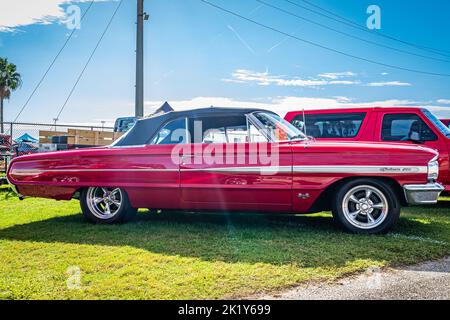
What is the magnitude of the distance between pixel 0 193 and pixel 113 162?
16.6 feet

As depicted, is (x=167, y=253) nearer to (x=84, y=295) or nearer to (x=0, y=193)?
(x=84, y=295)

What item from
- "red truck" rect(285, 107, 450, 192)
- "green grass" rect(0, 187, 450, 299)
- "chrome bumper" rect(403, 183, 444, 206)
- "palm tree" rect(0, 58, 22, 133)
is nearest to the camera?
"green grass" rect(0, 187, 450, 299)

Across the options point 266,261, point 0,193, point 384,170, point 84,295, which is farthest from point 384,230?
point 0,193

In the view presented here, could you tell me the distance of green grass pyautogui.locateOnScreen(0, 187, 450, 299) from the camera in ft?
11.2

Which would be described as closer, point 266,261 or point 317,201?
point 266,261

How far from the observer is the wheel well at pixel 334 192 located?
525 centimetres

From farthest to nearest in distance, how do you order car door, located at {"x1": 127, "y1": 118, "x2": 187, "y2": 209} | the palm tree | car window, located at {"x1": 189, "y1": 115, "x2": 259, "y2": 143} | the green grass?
the palm tree → car window, located at {"x1": 189, "y1": 115, "x2": 259, "y2": 143} → car door, located at {"x1": 127, "y1": 118, "x2": 187, "y2": 209} → the green grass

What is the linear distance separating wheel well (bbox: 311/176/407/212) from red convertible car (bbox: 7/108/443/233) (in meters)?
0.01

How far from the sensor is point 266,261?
4062 millimetres

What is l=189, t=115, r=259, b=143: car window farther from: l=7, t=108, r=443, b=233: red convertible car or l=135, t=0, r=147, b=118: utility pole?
l=135, t=0, r=147, b=118: utility pole

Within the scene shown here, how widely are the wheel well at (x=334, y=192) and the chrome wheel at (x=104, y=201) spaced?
2594mm

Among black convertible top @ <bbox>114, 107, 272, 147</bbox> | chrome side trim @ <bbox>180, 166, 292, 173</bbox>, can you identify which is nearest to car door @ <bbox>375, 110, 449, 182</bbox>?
black convertible top @ <bbox>114, 107, 272, 147</bbox>
